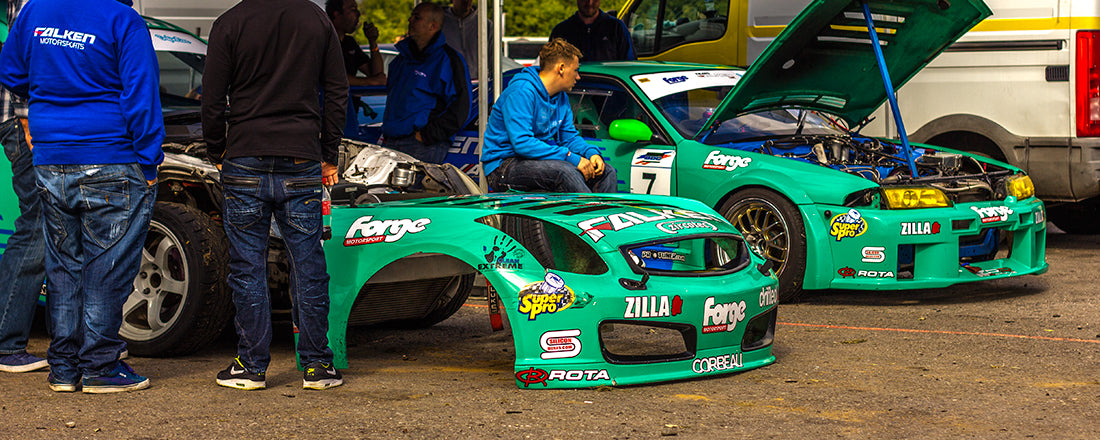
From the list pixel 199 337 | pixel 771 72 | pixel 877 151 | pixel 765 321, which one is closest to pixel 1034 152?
pixel 877 151

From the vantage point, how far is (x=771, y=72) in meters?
7.44

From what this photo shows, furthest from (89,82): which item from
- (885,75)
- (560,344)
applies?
(885,75)

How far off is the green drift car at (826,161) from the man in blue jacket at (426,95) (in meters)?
0.85

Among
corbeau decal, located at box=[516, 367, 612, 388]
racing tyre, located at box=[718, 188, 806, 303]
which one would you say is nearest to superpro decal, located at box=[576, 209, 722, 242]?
corbeau decal, located at box=[516, 367, 612, 388]

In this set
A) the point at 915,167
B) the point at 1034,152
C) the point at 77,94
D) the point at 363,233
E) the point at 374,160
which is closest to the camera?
the point at 77,94

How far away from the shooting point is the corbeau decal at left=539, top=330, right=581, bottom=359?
186 inches

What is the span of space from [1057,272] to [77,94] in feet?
20.8

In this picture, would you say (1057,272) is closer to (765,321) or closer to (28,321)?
(765,321)

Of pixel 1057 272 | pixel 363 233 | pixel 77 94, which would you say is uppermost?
pixel 77 94

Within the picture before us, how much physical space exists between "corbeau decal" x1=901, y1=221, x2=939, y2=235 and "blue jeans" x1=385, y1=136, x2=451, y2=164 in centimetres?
320

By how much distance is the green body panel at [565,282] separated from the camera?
4.74m

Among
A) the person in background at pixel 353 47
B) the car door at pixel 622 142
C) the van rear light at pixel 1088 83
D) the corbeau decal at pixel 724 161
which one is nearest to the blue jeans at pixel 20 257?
the car door at pixel 622 142

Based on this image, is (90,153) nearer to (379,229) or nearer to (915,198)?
(379,229)

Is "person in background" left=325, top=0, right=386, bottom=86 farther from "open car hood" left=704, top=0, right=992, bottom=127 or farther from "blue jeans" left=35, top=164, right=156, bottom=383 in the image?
"blue jeans" left=35, top=164, right=156, bottom=383
